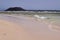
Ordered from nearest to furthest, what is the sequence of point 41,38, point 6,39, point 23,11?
point 6,39 < point 41,38 < point 23,11

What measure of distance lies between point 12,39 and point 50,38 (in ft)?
0.98

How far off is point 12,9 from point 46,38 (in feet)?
15.6

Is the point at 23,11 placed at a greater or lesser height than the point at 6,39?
lesser

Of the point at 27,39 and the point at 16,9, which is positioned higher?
the point at 27,39

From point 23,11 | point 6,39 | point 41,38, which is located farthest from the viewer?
point 23,11

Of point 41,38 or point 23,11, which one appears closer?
point 41,38

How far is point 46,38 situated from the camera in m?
1.23

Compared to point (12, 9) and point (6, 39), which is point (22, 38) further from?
point (12, 9)

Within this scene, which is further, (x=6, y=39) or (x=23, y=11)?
(x=23, y=11)

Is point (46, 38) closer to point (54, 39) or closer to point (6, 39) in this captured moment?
point (54, 39)

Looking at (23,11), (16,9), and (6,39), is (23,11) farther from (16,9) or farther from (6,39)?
(6,39)

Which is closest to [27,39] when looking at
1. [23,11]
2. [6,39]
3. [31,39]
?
[31,39]

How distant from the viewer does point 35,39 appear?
119 centimetres

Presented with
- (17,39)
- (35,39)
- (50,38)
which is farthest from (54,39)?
(17,39)
